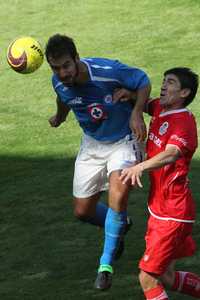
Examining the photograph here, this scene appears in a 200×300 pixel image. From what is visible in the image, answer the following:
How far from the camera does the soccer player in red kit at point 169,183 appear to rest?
6.59 m

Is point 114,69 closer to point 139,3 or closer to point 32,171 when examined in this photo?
point 32,171

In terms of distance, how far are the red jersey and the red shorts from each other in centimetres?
6

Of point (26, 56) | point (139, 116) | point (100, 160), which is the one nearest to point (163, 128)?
point (139, 116)

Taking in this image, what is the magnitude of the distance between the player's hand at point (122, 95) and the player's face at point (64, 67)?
45 cm

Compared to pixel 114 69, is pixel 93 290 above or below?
below

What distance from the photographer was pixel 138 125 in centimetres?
742

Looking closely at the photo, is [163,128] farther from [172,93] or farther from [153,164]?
[153,164]

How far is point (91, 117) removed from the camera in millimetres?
7805

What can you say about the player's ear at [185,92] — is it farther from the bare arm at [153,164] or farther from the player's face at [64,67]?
the player's face at [64,67]

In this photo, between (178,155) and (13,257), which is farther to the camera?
(13,257)

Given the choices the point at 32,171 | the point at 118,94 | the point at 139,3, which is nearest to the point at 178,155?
the point at 118,94

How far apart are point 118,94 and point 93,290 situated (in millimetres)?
1651

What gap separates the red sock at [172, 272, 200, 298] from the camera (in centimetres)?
694

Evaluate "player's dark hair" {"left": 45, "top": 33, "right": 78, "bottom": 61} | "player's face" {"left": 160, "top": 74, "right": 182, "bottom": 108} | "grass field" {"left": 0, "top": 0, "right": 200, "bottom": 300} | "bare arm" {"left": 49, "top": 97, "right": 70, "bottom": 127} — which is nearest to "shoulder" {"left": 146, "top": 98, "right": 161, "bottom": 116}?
"player's face" {"left": 160, "top": 74, "right": 182, "bottom": 108}
